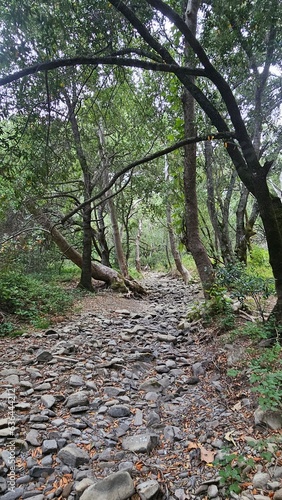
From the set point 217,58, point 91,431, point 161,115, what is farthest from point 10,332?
point 217,58

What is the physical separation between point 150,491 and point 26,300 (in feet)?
18.2

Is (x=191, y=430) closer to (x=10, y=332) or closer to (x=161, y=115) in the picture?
(x=10, y=332)

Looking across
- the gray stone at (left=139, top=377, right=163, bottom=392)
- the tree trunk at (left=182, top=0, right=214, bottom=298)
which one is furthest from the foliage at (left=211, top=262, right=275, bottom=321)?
the gray stone at (left=139, top=377, right=163, bottom=392)

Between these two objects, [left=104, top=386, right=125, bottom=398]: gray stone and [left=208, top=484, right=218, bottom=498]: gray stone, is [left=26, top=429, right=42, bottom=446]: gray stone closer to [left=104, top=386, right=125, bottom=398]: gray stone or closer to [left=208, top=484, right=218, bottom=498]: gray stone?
[left=104, top=386, right=125, bottom=398]: gray stone

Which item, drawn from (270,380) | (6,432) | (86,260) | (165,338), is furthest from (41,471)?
(86,260)

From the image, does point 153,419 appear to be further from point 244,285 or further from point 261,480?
point 244,285

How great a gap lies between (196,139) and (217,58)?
3.80m

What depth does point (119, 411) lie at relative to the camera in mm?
3240

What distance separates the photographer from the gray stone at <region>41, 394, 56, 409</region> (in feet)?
10.7

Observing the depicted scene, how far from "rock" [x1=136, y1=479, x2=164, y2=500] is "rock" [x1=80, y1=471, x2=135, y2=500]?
60mm

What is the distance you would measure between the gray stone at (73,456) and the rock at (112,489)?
0.38 metres

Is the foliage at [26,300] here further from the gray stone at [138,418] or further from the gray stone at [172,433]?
the gray stone at [172,433]

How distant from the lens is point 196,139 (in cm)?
387

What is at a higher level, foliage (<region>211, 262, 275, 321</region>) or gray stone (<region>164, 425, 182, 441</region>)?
foliage (<region>211, 262, 275, 321</region>)
